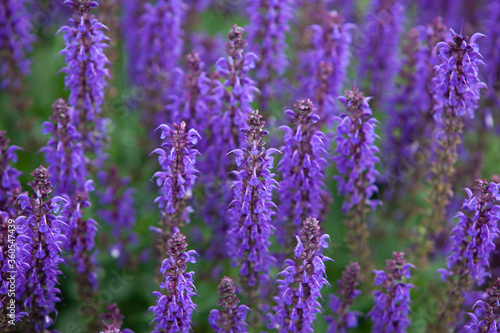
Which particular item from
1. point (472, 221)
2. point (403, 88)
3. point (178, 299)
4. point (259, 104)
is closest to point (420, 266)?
point (472, 221)

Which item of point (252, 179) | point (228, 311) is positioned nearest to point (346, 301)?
point (228, 311)

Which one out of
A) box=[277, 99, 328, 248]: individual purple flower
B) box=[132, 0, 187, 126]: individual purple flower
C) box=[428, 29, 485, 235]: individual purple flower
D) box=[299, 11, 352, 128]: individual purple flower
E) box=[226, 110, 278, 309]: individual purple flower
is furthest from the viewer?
box=[132, 0, 187, 126]: individual purple flower

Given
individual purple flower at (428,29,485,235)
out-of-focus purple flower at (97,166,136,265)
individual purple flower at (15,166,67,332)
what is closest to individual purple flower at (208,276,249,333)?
individual purple flower at (15,166,67,332)

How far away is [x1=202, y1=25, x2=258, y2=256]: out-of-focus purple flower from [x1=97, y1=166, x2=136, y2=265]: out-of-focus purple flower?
1.57 meters

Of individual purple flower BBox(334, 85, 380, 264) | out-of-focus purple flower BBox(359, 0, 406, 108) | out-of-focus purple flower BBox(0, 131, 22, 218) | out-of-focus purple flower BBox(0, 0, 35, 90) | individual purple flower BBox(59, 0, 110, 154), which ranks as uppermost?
out-of-focus purple flower BBox(359, 0, 406, 108)

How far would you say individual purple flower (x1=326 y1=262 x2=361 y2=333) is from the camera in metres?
6.59

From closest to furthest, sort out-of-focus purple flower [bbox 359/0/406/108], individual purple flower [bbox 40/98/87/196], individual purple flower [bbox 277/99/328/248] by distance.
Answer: individual purple flower [bbox 277/99/328/248] < individual purple flower [bbox 40/98/87/196] < out-of-focus purple flower [bbox 359/0/406/108]

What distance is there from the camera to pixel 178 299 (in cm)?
573

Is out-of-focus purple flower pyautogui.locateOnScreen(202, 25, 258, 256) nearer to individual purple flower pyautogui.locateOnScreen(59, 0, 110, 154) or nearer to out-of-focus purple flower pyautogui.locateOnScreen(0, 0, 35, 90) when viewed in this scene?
individual purple flower pyautogui.locateOnScreen(59, 0, 110, 154)

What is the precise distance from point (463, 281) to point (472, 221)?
961 millimetres

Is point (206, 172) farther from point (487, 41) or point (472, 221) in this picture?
point (487, 41)

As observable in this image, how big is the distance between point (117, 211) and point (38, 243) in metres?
2.58

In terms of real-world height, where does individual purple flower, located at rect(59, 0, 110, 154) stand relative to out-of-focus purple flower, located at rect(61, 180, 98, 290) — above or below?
above

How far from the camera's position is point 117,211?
849 cm
